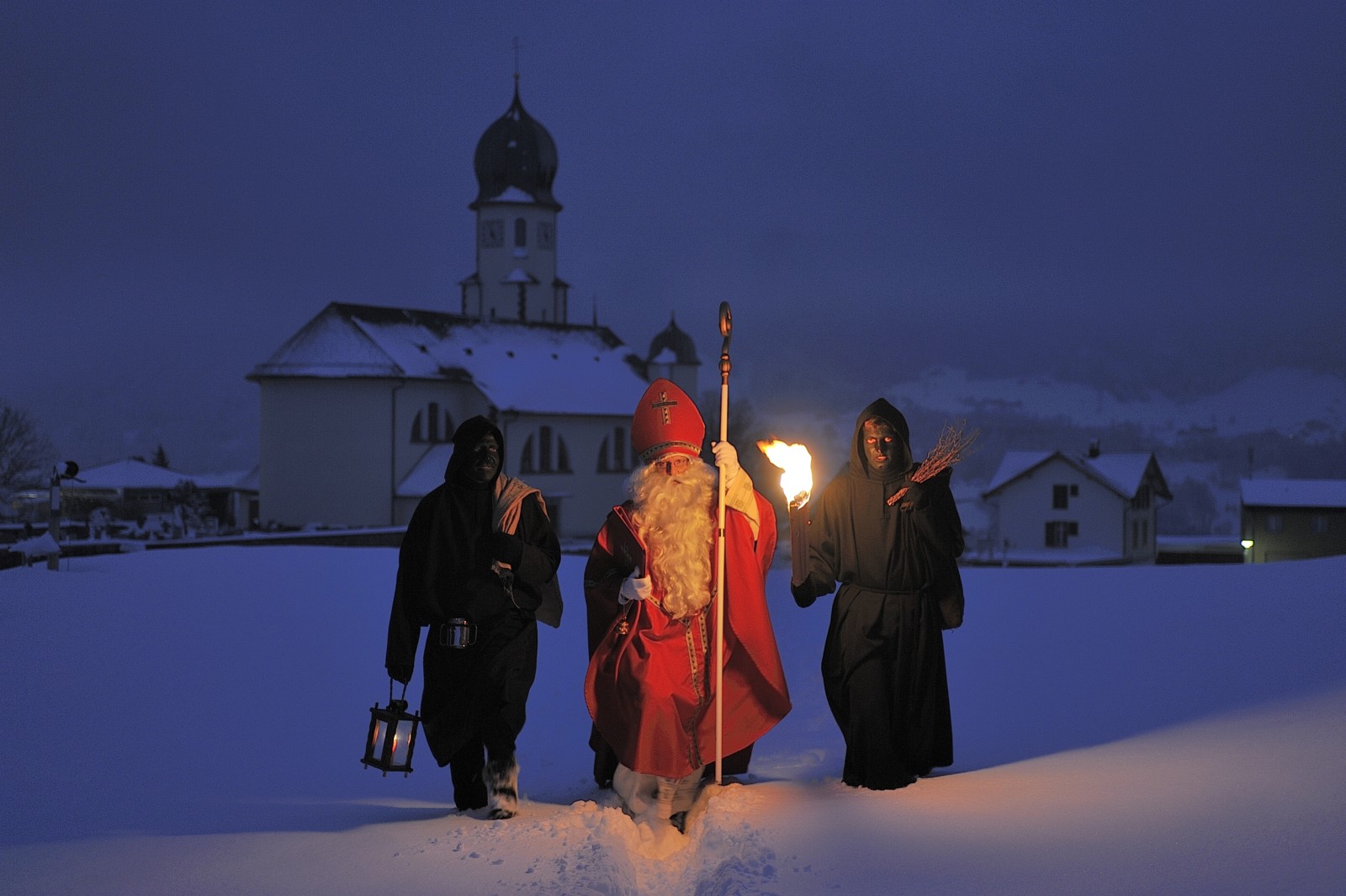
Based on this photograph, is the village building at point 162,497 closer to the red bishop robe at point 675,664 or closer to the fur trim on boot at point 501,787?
the fur trim on boot at point 501,787

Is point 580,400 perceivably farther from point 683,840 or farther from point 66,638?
point 683,840

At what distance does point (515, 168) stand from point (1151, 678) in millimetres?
55027

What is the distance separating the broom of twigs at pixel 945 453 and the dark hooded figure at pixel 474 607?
1.94 meters

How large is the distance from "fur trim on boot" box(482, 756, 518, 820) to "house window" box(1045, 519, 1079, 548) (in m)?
44.5

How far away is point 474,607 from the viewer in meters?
6.13

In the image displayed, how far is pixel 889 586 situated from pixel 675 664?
1.24 meters

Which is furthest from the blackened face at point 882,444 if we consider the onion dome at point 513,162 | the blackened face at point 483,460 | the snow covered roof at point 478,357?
the onion dome at point 513,162

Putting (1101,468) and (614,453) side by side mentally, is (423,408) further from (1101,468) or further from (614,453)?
(1101,468)

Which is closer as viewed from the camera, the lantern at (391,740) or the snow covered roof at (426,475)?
the lantern at (391,740)

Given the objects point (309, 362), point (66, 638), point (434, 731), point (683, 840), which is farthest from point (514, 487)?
point (309, 362)

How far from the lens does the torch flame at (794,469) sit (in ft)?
19.7

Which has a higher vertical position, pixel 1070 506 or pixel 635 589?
pixel 635 589

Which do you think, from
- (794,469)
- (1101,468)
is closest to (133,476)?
(1101,468)

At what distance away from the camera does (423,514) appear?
6238mm
